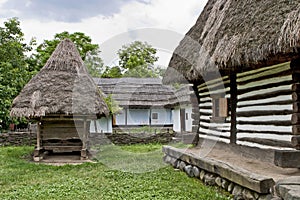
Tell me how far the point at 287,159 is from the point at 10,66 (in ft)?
50.3

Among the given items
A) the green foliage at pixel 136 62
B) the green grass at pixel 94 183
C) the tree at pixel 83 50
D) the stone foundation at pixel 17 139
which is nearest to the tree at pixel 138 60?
the green foliage at pixel 136 62

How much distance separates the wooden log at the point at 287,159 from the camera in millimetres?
5367

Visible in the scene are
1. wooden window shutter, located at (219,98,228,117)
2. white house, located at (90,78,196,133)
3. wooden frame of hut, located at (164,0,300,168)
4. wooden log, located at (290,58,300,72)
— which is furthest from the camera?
white house, located at (90,78,196,133)

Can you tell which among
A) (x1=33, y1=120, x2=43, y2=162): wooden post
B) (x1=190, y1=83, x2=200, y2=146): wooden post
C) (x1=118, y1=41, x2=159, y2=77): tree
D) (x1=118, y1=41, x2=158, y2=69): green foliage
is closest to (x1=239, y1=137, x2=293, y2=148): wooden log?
(x1=190, y1=83, x2=200, y2=146): wooden post

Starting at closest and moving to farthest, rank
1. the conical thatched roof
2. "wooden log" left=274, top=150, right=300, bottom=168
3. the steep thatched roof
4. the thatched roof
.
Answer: the steep thatched roof
"wooden log" left=274, top=150, right=300, bottom=168
the conical thatched roof
the thatched roof

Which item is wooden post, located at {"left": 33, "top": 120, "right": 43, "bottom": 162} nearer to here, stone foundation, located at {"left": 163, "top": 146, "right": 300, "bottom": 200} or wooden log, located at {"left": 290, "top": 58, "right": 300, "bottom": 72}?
stone foundation, located at {"left": 163, "top": 146, "right": 300, "bottom": 200}

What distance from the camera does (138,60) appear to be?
35.4 m

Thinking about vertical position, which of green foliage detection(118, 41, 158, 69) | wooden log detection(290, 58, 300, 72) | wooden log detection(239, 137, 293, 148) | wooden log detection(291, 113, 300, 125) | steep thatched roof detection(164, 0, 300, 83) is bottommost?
wooden log detection(239, 137, 293, 148)

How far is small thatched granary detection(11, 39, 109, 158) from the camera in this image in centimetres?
1141

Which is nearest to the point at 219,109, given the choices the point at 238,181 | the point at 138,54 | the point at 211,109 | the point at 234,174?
the point at 211,109

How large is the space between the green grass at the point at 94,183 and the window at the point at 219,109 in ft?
5.85

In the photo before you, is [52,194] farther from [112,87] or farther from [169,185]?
[112,87]

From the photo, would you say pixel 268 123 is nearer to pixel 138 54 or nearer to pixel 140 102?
pixel 140 102

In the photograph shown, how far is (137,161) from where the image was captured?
1088 cm
